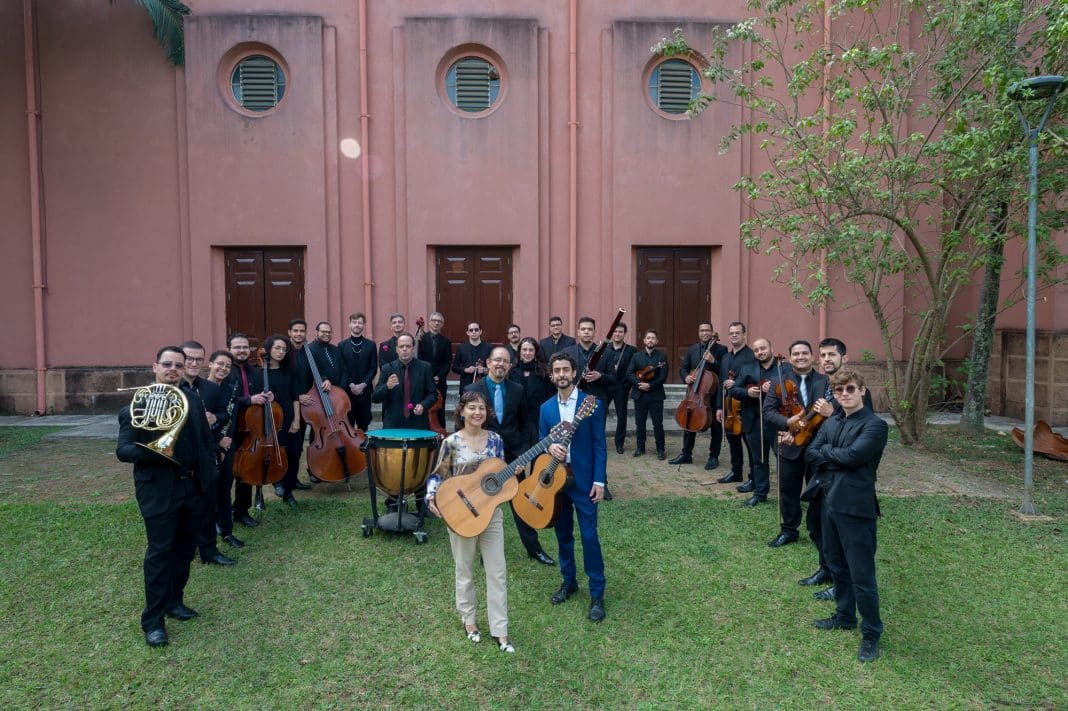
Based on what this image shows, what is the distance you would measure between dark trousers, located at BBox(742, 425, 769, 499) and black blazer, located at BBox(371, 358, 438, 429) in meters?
Result: 3.33

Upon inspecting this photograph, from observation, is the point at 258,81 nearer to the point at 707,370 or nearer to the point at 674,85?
the point at 674,85

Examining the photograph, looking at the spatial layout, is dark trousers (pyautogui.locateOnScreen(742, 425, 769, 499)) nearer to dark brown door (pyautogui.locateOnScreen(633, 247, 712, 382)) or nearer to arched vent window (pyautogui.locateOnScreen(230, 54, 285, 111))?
dark brown door (pyautogui.locateOnScreen(633, 247, 712, 382))

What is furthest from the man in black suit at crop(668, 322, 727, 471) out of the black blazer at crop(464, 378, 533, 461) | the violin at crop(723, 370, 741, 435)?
the black blazer at crop(464, 378, 533, 461)

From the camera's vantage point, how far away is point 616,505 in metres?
6.92

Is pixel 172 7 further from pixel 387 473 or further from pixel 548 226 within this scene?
pixel 387 473

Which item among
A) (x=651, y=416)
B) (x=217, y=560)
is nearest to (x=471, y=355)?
(x=651, y=416)

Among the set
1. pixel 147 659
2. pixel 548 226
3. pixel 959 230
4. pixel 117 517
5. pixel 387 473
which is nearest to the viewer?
pixel 147 659

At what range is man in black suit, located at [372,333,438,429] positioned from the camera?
6941mm

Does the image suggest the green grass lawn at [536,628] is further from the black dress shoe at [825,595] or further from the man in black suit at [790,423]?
the man in black suit at [790,423]

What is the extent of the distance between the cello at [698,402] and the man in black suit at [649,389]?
0.62m

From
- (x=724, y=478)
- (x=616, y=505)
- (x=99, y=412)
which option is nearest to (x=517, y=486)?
(x=616, y=505)

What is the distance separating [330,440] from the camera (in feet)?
21.8

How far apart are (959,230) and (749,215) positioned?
375 cm

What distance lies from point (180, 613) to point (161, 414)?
1.45 metres
